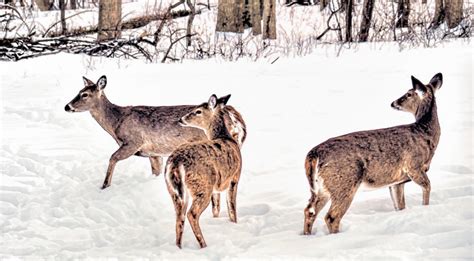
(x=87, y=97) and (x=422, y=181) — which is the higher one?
(x=87, y=97)

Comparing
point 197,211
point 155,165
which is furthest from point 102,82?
point 197,211

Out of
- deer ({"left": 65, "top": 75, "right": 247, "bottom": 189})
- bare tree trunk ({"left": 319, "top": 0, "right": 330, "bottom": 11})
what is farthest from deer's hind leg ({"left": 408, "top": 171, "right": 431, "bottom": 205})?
bare tree trunk ({"left": 319, "top": 0, "right": 330, "bottom": 11})

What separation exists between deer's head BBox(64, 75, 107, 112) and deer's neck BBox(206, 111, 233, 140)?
175 cm

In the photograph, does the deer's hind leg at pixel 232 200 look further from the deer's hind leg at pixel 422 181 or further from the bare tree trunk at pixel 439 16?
the bare tree trunk at pixel 439 16

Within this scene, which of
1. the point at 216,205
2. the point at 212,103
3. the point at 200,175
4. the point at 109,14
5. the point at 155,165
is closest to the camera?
the point at 200,175

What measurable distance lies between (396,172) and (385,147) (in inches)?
7.9

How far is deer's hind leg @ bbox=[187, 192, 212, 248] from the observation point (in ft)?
19.7

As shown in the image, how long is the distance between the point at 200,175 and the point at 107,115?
2802mm

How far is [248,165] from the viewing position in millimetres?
8719

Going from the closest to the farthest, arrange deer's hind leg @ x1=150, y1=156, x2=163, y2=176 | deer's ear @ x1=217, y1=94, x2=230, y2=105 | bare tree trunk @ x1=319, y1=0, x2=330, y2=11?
deer's ear @ x1=217, y1=94, x2=230, y2=105 → deer's hind leg @ x1=150, y1=156, x2=163, y2=176 → bare tree trunk @ x1=319, y1=0, x2=330, y2=11

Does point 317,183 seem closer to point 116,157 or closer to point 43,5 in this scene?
point 116,157

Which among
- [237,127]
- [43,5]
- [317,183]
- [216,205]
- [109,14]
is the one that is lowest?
[216,205]

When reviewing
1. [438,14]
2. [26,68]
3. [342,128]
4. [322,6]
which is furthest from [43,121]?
[322,6]

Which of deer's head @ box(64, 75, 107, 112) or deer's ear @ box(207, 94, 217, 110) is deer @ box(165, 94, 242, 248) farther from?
deer's head @ box(64, 75, 107, 112)
